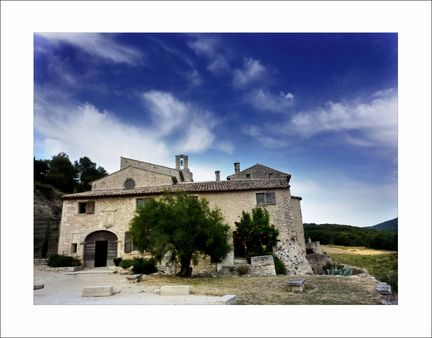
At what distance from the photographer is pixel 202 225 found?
35.2 feet

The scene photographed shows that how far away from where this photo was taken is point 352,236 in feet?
38.4

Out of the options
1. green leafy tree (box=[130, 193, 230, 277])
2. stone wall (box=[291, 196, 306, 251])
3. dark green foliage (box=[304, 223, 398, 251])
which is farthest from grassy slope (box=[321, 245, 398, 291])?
green leafy tree (box=[130, 193, 230, 277])

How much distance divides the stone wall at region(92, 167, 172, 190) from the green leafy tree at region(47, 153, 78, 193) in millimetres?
3531

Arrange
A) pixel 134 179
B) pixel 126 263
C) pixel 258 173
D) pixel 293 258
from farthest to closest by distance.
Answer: pixel 258 173 < pixel 134 179 < pixel 293 258 < pixel 126 263

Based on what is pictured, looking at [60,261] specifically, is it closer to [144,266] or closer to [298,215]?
[144,266]

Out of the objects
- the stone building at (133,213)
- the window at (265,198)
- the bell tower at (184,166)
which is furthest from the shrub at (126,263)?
A: the bell tower at (184,166)

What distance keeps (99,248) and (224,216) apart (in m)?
6.01

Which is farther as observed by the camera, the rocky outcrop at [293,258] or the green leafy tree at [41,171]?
the green leafy tree at [41,171]

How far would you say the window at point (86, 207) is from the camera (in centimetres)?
1575

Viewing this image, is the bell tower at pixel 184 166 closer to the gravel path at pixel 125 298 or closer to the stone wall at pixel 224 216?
the stone wall at pixel 224 216

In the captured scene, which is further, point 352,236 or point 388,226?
point 352,236

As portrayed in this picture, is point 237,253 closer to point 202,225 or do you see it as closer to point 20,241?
point 202,225

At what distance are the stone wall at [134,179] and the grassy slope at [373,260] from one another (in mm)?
8641

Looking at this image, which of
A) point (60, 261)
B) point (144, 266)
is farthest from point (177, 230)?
point (60, 261)
